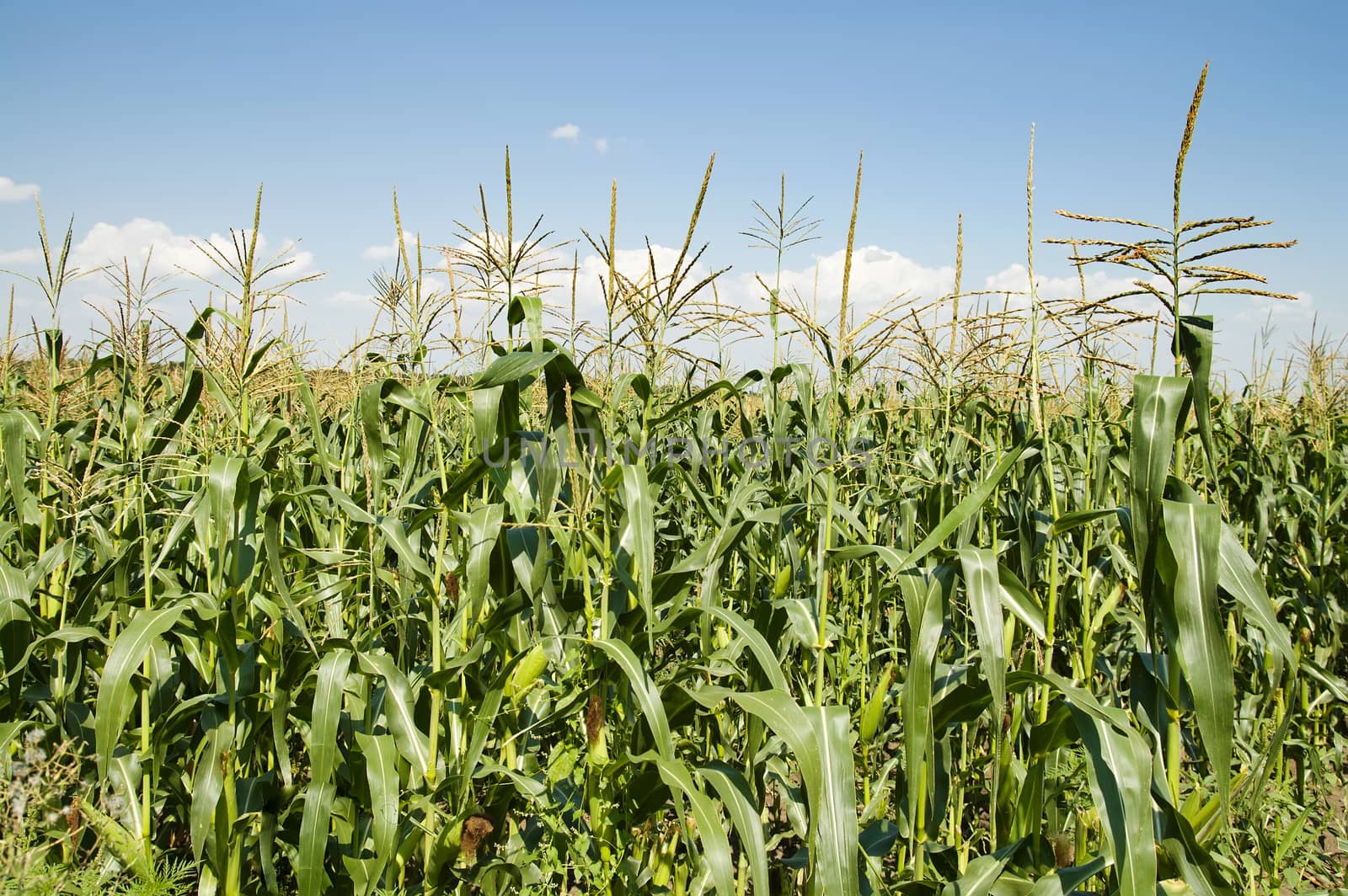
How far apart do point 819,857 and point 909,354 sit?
211cm

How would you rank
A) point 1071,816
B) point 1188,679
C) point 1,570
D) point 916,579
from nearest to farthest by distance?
point 1188,679 < point 916,579 < point 1,570 < point 1071,816

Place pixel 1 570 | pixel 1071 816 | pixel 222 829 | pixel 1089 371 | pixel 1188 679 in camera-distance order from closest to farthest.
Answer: pixel 1188 679 → pixel 222 829 → pixel 1 570 → pixel 1071 816 → pixel 1089 371

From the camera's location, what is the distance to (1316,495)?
4539mm

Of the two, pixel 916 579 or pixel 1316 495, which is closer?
pixel 916 579

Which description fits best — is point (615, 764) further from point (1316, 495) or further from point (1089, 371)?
point (1316, 495)

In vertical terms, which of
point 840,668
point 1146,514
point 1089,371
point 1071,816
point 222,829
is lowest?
point 1071,816

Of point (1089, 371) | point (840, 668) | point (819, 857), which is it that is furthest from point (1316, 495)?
point (819, 857)

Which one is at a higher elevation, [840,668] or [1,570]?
[1,570]

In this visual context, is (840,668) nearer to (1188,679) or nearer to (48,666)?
(1188,679)

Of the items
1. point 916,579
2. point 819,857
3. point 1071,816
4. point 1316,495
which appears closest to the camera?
point 819,857

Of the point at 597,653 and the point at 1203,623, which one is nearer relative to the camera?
the point at 1203,623

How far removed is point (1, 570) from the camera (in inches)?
99.6

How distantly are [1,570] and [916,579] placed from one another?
288 cm

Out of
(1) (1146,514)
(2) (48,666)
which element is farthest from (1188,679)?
(2) (48,666)
